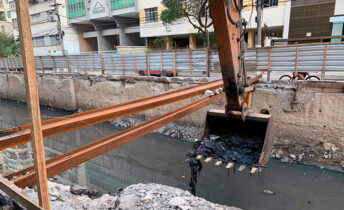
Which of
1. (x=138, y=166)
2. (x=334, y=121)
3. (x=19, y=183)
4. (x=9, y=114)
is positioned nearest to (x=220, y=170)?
(x=138, y=166)

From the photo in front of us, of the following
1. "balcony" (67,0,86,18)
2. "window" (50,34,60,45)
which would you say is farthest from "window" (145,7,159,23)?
"window" (50,34,60,45)

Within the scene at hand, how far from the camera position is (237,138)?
417 centimetres

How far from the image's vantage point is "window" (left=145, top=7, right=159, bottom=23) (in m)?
22.9

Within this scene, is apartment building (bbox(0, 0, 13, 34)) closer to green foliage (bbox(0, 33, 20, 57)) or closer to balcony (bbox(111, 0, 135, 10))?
green foliage (bbox(0, 33, 20, 57))

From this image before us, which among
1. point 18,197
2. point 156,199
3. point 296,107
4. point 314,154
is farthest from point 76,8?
point 18,197

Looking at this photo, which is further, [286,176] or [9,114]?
[9,114]

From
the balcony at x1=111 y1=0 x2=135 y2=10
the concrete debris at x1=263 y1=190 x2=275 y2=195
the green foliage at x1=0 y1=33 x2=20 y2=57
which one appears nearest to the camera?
the concrete debris at x1=263 y1=190 x2=275 y2=195

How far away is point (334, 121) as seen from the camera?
236 inches

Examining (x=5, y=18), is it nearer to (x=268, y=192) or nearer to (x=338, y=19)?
(x=338, y=19)

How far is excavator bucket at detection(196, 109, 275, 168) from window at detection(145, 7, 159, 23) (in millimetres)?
20647

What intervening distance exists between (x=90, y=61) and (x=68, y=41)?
66.5 ft

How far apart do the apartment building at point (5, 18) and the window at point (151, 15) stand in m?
24.5

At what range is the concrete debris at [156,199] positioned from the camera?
3051 millimetres

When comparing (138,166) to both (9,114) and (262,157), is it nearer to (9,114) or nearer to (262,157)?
(262,157)
